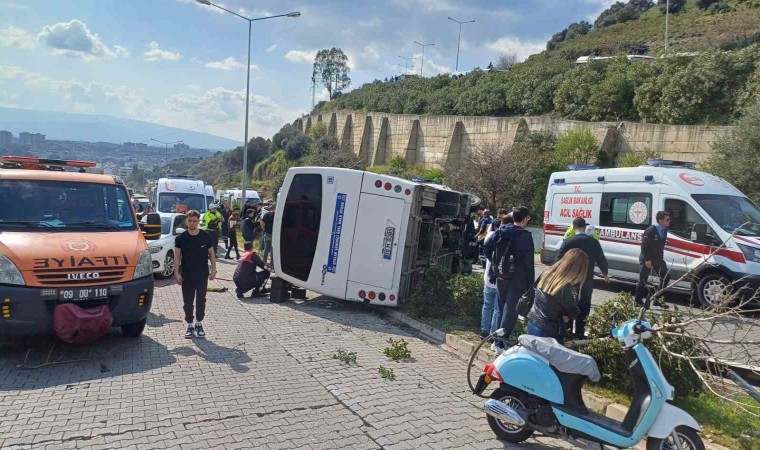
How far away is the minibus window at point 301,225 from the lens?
371 inches

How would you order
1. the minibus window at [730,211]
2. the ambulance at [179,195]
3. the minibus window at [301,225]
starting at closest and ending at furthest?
the minibus window at [301,225] → the minibus window at [730,211] → the ambulance at [179,195]

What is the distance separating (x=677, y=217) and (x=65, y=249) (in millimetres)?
10409

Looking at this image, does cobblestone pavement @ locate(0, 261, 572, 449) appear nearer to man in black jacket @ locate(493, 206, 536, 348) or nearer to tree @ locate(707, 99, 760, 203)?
man in black jacket @ locate(493, 206, 536, 348)

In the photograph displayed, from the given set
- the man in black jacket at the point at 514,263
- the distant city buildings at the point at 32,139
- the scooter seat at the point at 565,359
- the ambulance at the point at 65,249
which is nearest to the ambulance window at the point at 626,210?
the man in black jacket at the point at 514,263

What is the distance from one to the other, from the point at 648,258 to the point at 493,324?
12.5 feet

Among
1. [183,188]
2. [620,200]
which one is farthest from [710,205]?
[183,188]

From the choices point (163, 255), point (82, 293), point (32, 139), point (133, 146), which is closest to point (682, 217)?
point (82, 293)

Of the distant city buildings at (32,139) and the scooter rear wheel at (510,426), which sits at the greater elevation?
the distant city buildings at (32,139)

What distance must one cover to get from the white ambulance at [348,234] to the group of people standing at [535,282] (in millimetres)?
2001

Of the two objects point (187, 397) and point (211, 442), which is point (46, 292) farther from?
point (211, 442)

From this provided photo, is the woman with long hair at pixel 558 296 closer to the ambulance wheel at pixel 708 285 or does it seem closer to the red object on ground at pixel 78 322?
the red object on ground at pixel 78 322

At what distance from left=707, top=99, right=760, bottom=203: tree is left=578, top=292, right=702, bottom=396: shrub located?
530 inches

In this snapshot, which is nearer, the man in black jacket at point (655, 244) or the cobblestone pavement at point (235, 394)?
the cobblestone pavement at point (235, 394)

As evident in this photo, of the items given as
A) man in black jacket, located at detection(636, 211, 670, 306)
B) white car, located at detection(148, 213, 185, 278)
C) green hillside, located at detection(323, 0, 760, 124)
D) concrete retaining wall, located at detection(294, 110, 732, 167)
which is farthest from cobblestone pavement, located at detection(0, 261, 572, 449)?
green hillside, located at detection(323, 0, 760, 124)
